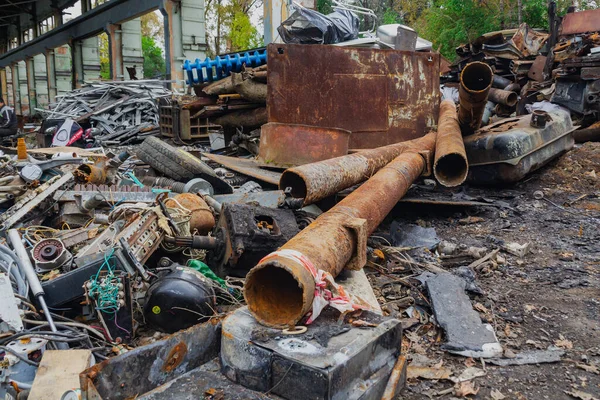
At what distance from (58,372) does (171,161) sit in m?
3.52

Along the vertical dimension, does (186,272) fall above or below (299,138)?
below

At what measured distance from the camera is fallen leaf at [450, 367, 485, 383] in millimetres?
2773

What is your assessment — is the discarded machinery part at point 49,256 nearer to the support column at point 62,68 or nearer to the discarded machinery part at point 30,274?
the discarded machinery part at point 30,274

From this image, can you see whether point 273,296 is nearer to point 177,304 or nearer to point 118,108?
point 177,304

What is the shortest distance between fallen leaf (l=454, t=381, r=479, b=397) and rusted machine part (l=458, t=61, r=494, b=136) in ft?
12.4

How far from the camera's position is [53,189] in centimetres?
479

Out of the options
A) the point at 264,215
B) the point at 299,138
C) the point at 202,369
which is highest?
the point at 299,138

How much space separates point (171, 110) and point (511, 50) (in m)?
8.61

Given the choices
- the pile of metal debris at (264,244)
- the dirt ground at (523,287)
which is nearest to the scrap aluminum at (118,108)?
the pile of metal debris at (264,244)

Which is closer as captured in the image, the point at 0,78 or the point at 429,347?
the point at 429,347

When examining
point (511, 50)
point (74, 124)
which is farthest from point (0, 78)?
point (511, 50)

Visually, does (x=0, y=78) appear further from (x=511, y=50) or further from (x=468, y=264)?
(x=468, y=264)

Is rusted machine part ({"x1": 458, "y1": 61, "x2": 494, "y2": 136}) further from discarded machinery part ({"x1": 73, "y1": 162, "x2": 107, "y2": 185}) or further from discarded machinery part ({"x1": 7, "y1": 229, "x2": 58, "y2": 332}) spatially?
discarded machinery part ({"x1": 7, "y1": 229, "x2": 58, "y2": 332})

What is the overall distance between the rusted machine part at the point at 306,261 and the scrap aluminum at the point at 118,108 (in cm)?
882
